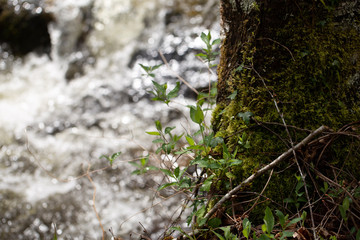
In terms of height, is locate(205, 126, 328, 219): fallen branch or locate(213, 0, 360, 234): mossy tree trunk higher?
locate(213, 0, 360, 234): mossy tree trunk

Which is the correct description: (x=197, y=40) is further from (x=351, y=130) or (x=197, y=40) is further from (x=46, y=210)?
(x=351, y=130)

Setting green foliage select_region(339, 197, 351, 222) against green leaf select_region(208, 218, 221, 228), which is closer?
green foliage select_region(339, 197, 351, 222)

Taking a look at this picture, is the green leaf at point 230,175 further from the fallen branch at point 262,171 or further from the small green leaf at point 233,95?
the small green leaf at point 233,95

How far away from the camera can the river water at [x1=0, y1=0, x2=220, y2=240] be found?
3.88 m

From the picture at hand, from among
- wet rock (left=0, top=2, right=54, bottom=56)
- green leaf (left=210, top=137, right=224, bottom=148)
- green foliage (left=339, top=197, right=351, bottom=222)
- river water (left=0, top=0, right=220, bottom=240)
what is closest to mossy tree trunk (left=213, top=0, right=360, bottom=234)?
green leaf (left=210, top=137, right=224, bottom=148)

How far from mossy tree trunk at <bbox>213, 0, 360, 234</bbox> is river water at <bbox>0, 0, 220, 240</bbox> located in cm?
132

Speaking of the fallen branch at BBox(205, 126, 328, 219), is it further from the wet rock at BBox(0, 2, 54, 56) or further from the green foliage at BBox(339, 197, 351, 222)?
the wet rock at BBox(0, 2, 54, 56)

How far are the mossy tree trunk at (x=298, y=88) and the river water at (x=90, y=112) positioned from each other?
132cm

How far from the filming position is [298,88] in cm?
155

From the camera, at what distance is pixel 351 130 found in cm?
149

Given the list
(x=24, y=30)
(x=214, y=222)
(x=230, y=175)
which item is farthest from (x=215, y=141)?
(x=24, y=30)

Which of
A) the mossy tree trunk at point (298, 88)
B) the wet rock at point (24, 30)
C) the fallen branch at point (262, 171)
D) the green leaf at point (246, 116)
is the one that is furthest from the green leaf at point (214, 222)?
the wet rock at point (24, 30)

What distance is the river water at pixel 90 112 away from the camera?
388cm

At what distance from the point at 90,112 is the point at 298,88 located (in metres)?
5.23
